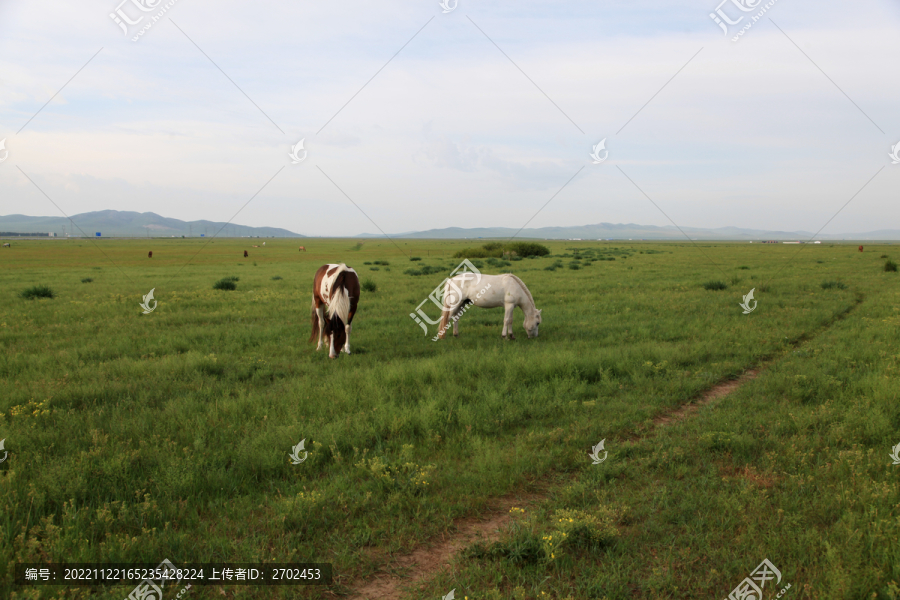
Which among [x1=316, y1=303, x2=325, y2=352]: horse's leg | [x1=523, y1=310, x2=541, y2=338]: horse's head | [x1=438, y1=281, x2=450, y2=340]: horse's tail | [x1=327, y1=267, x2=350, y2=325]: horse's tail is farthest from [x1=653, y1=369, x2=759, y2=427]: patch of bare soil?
[x1=316, y1=303, x2=325, y2=352]: horse's leg

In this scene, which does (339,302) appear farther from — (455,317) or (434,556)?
(434,556)

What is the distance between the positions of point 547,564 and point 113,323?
1477cm

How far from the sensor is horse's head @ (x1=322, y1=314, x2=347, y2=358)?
409 inches

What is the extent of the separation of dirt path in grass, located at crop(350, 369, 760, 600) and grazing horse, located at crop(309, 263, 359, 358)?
6.39 m

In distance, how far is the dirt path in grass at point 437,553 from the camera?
3742 mm

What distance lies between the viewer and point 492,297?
12438 millimetres

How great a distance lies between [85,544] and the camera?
3.91 m

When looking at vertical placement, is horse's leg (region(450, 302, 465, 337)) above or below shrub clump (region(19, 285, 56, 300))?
above

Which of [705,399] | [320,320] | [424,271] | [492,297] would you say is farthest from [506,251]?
[705,399]

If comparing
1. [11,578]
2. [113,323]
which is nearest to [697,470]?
[11,578]

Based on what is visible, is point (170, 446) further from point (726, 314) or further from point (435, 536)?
point (726, 314)

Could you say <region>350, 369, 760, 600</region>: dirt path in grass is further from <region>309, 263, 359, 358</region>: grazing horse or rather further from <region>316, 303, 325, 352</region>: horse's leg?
<region>316, 303, 325, 352</region>: horse's leg

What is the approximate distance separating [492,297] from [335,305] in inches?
166

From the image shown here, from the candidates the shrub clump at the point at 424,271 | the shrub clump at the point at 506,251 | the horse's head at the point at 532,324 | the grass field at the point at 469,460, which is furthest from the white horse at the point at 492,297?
the shrub clump at the point at 506,251
